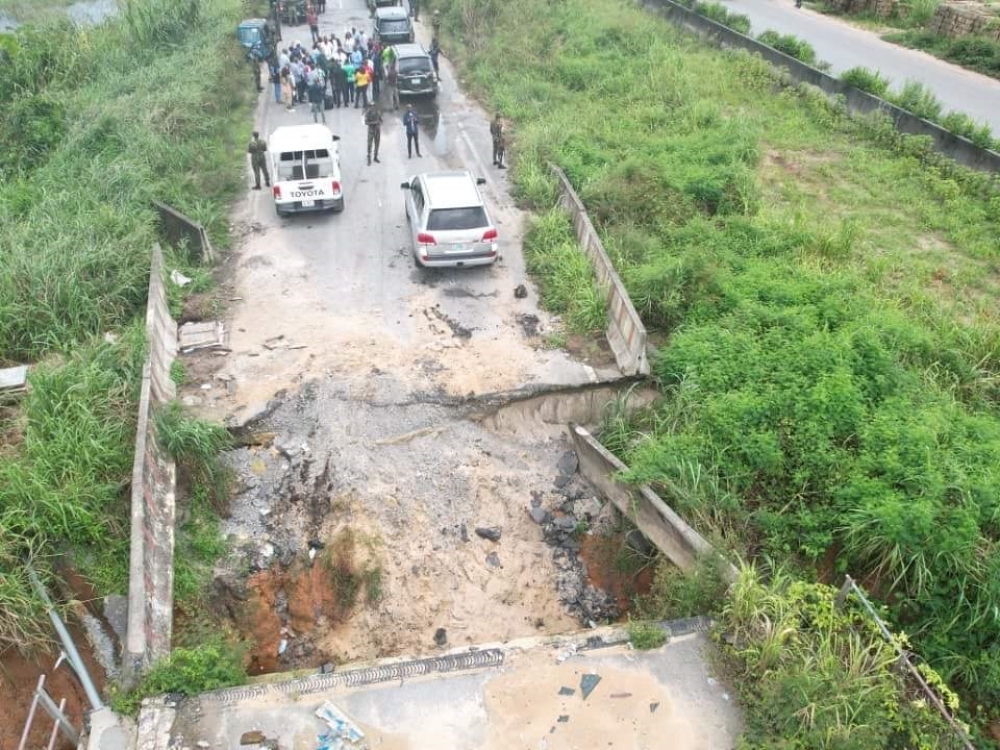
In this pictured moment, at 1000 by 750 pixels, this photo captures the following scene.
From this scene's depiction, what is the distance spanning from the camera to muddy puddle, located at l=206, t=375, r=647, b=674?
8422 millimetres

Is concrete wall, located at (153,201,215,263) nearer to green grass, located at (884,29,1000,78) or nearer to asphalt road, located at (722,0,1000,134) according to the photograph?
asphalt road, located at (722,0,1000,134)

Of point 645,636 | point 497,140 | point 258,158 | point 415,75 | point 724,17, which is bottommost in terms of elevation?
point 645,636

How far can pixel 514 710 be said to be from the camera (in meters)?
6.68

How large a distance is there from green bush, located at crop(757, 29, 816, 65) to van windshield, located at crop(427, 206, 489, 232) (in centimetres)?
1370

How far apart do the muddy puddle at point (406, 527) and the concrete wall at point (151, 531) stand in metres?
0.80

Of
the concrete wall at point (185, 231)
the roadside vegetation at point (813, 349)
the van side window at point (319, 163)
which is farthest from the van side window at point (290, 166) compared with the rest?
the roadside vegetation at point (813, 349)

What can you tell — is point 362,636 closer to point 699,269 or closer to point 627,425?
point 627,425

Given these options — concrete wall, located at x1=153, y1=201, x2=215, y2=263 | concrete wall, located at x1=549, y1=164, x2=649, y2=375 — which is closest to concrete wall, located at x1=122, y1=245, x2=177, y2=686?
concrete wall, located at x1=153, y1=201, x2=215, y2=263

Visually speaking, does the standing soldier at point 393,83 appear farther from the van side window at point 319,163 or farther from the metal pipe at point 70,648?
the metal pipe at point 70,648

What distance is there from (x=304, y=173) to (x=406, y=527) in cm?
912

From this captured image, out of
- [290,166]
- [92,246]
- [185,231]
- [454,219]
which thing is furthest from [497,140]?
[92,246]

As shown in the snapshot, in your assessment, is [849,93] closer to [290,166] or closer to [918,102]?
[918,102]

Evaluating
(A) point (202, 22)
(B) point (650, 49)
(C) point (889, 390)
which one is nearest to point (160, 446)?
(C) point (889, 390)

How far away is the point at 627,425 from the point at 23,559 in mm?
7689
